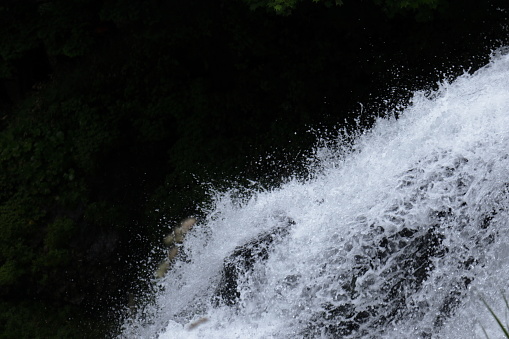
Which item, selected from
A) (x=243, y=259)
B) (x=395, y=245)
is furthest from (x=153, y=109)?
(x=395, y=245)

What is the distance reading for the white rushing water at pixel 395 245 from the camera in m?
4.28

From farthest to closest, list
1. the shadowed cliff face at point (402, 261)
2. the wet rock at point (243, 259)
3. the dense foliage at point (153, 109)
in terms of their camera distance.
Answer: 1. the dense foliage at point (153, 109)
2. the wet rock at point (243, 259)
3. the shadowed cliff face at point (402, 261)

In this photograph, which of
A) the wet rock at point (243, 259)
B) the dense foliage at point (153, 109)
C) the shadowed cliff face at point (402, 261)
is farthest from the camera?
the dense foliage at point (153, 109)

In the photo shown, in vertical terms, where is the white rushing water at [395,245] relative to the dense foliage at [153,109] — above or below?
below

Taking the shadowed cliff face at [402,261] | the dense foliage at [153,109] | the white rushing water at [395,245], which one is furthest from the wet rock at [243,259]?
the dense foliage at [153,109]

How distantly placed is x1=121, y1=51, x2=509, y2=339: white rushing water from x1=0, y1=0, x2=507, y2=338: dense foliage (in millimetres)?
996

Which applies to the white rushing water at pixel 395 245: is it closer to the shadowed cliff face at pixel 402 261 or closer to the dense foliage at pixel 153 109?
the shadowed cliff face at pixel 402 261

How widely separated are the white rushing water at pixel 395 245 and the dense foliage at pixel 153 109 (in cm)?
100

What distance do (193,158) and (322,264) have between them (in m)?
2.44

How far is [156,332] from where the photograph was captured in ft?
18.2

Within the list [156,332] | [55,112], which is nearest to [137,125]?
[55,112]

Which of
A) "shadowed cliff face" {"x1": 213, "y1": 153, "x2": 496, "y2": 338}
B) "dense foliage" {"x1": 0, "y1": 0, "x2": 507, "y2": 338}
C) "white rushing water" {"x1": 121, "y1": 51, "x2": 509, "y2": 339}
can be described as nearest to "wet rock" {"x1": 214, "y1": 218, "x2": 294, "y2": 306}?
"white rushing water" {"x1": 121, "y1": 51, "x2": 509, "y2": 339}

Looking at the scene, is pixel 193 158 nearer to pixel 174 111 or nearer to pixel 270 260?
pixel 174 111

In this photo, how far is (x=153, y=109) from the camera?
22.1 feet
